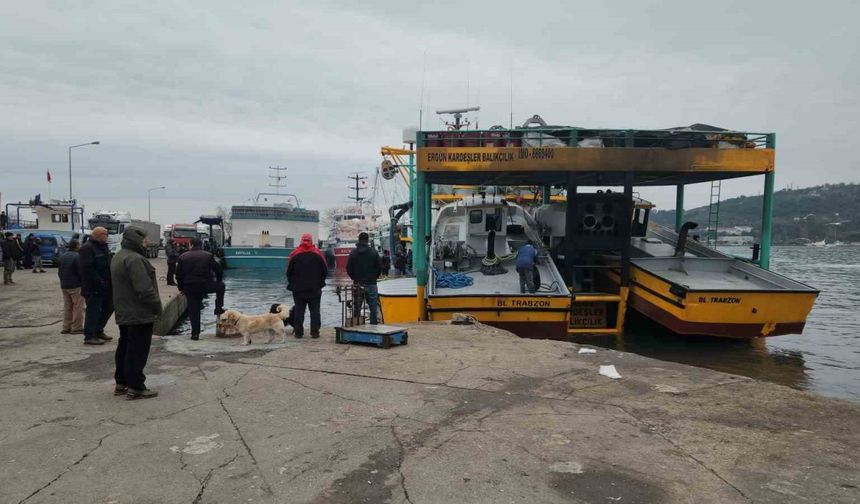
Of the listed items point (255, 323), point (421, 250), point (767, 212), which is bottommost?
point (255, 323)

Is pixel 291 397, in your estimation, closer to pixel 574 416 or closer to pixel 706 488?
pixel 574 416

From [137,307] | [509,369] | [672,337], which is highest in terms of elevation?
[137,307]

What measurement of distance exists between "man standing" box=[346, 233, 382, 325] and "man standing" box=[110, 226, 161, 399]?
4546mm

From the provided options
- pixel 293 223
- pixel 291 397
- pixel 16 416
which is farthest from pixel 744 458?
pixel 293 223

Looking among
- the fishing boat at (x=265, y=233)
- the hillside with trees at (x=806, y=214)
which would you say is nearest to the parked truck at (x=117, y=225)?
the fishing boat at (x=265, y=233)

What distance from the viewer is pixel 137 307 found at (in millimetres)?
5336

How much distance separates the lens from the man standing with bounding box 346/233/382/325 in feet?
32.0

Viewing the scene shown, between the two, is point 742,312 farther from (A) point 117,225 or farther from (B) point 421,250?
(A) point 117,225

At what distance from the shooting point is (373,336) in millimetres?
7977

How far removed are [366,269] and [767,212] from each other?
986 cm

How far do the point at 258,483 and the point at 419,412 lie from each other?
1.74 m

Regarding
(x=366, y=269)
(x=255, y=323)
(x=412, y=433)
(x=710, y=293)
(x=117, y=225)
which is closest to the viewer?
(x=412, y=433)

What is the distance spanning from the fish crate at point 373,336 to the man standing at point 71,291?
4117mm

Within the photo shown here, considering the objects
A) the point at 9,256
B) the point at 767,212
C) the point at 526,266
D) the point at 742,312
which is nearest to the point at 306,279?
the point at 526,266
